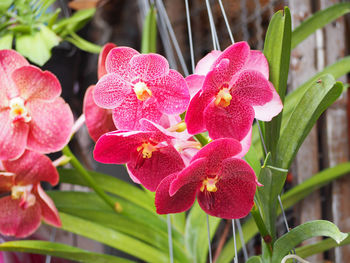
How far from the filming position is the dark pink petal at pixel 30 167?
548 millimetres

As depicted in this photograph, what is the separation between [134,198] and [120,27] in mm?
752

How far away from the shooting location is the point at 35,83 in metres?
0.51

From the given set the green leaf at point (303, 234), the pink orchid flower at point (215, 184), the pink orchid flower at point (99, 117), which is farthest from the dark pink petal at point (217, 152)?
the pink orchid flower at point (99, 117)

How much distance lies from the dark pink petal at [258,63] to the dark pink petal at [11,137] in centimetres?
28

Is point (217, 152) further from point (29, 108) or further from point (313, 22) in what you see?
point (313, 22)

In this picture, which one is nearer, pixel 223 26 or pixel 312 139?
pixel 312 139

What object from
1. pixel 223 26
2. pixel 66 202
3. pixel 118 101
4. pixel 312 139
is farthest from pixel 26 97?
pixel 223 26

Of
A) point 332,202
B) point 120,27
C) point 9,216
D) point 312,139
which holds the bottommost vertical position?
point 9,216

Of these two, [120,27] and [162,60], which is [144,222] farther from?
[120,27]

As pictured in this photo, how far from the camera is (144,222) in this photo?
73 cm

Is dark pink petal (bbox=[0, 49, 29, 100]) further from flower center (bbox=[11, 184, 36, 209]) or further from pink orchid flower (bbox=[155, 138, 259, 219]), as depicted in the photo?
pink orchid flower (bbox=[155, 138, 259, 219])

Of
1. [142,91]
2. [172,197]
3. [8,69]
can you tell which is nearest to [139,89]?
[142,91]

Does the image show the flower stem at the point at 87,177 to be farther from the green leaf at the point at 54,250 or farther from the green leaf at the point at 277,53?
the green leaf at the point at 277,53

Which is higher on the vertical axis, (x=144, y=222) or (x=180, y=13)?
(x=180, y=13)
